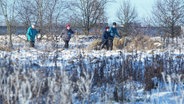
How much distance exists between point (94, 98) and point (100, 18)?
135 ft

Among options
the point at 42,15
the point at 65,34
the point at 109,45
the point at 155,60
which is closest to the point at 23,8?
the point at 42,15

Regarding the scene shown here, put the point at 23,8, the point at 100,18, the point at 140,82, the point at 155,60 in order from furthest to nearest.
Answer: the point at 100,18 < the point at 23,8 < the point at 155,60 < the point at 140,82

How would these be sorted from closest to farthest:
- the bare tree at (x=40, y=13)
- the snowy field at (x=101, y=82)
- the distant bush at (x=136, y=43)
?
1. the snowy field at (x=101, y=82)
2. the distant bush at (x=136, y=43)
3. the bare tree at (x=40, y=13)

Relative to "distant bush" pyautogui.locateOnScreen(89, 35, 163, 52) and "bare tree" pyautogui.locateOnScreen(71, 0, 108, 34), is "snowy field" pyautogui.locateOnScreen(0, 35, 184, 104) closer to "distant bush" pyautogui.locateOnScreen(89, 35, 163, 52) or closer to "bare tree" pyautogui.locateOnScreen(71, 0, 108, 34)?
"distant bush" pyautogui.locateOnScreen(89, 35, 163, 52)

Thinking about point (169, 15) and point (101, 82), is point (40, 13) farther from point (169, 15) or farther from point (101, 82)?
point (101, 82)

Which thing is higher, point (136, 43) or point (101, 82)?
point (136, 43)

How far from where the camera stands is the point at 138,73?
306 inches

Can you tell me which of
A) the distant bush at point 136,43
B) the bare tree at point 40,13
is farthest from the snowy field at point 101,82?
the bare tree at point 40,13

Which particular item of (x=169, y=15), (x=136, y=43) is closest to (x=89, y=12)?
(x=169, y=15)

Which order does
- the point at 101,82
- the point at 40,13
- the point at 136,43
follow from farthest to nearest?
the point at 40,13 < the point at 136,43 < the point at 101,82

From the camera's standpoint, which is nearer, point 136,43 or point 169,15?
point 136,43

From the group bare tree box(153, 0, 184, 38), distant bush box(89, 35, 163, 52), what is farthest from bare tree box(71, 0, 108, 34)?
distant bush box(89, 35, 163, 52)

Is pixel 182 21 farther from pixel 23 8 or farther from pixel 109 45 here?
pixel 109 45

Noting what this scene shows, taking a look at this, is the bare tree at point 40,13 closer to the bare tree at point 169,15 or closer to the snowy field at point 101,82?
the bare tree at point 169,15
